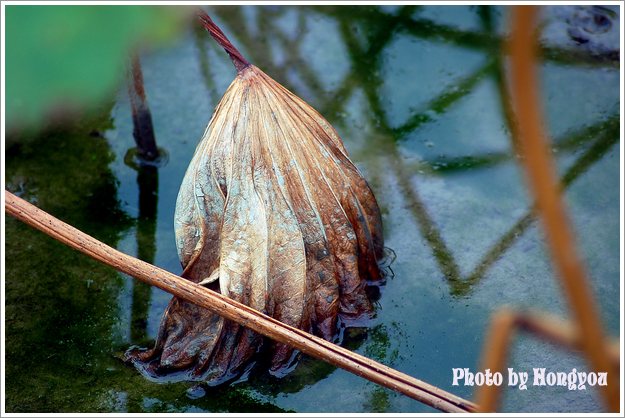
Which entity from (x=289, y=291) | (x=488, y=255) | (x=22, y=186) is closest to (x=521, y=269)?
(x=488, y=255)

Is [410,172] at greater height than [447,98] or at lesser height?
lesser

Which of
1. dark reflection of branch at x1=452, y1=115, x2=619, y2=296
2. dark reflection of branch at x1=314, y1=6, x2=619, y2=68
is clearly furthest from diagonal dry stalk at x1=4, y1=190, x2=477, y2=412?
dark reflection of branch at x1=314, y1=6, x2=619, y2=68

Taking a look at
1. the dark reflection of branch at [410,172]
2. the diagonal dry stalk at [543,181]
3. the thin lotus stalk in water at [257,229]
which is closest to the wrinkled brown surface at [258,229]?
the thin lotus stalk in water at [257,229]

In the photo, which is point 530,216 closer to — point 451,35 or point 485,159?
point 485,159

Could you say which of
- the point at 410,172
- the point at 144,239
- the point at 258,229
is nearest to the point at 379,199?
the point at 410,172

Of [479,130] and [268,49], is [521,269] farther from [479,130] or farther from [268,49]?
[268,49]

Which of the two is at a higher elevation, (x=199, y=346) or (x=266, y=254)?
(x=266, y=254)

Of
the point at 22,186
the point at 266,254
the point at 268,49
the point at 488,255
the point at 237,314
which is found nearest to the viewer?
the point at 237,314
